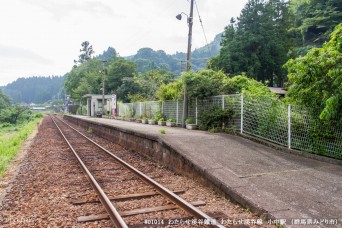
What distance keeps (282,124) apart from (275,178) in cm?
325

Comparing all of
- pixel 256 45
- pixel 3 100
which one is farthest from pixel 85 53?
pixel 256 45

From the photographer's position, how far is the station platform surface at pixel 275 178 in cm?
421

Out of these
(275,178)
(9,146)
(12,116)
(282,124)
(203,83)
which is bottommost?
(12,116)

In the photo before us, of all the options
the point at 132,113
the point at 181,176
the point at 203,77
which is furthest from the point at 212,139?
the point at 132,113

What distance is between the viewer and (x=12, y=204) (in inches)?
207

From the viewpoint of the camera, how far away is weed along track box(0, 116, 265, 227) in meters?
4.32

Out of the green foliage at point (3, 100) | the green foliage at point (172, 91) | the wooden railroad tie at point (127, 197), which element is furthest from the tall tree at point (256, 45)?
the green foliage at point (3, 100)

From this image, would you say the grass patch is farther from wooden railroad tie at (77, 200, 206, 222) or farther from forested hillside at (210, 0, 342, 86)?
forested hillside at (210, 0, 342, 86)

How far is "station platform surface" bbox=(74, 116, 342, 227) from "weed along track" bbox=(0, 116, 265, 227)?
0.40 m

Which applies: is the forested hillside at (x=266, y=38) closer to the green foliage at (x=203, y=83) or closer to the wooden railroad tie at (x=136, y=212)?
the green foliage at (x=203, y=83)

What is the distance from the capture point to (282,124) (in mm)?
8664

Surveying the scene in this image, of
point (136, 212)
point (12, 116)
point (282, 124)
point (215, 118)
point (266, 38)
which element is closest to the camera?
point (136, 212)

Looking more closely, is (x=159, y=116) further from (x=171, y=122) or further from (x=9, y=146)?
(x=9, y=146)

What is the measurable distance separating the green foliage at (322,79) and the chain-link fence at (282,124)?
36cm
